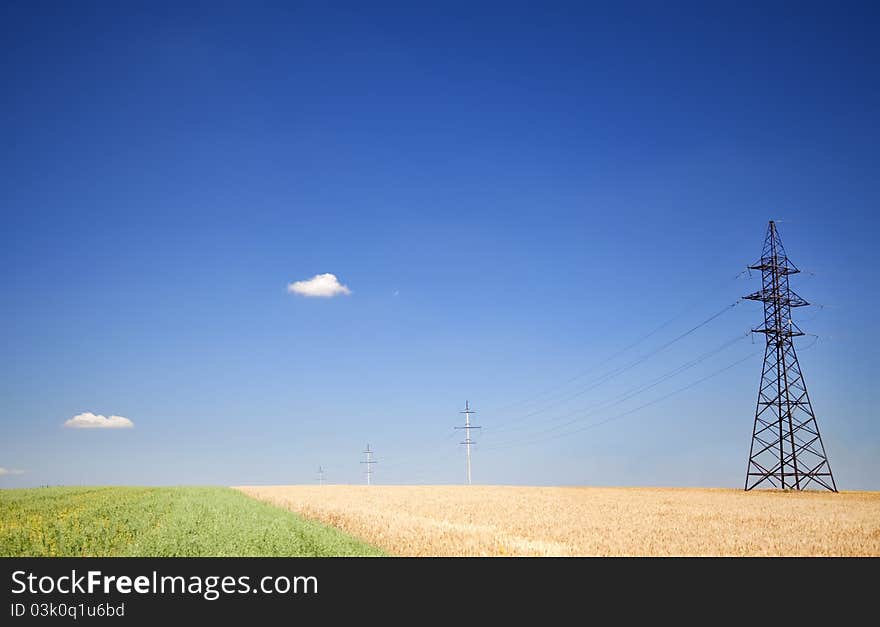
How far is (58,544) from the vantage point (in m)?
17.6

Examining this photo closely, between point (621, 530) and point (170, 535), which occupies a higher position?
point (170, 535)

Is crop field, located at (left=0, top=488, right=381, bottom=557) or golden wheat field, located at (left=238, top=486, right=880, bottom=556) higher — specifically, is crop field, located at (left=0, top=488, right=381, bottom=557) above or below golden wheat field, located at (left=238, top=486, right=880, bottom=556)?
above

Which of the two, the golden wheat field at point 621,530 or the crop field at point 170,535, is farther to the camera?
the golden wheat field at point 621,530

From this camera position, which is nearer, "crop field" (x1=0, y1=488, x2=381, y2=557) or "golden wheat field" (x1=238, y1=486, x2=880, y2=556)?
"crop field" (x1=0, y1=488, x2=381, y2=557)

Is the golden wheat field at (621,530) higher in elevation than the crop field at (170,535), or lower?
lower

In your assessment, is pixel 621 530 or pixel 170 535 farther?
pixel 621 530
